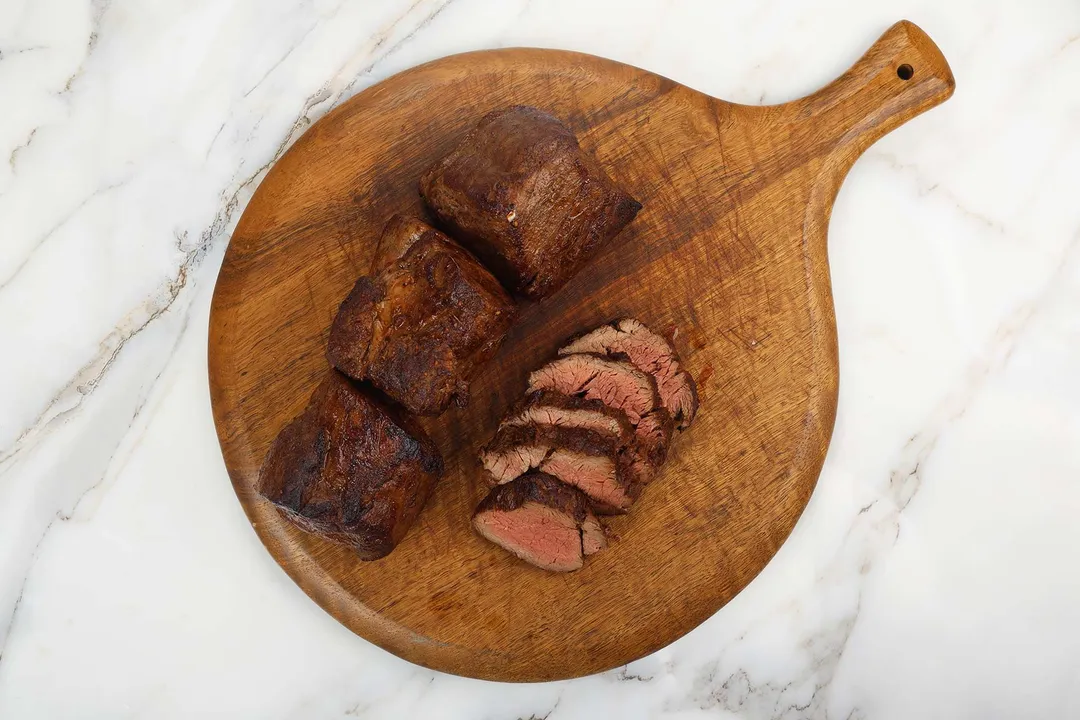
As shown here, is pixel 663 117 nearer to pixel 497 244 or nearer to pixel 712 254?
pixel 712 254

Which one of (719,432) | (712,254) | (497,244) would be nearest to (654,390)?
(719,432)

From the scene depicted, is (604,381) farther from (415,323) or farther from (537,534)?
(415,323)

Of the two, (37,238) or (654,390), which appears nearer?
(654,390)

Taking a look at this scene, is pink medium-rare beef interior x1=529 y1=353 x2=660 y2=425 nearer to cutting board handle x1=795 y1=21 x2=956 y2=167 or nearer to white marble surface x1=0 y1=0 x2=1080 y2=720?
white marble surface x1=0 y1=0 x2=1080 y2=720

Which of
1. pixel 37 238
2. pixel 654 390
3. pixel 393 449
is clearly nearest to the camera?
pixel 393 449

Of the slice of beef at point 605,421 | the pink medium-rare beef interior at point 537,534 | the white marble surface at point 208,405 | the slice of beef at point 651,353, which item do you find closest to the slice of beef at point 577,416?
the slice of beef at point 605,421

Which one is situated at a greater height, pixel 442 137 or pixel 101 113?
pixel 101 113

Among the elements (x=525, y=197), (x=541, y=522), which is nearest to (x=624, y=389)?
(x=541, y=522)

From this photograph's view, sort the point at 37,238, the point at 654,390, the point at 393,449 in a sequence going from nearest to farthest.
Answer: the point at 393,449 < the point at 654,390 < the point at 37,238
